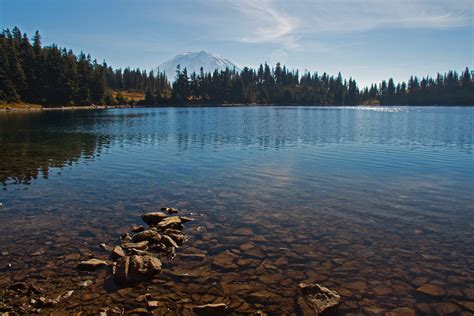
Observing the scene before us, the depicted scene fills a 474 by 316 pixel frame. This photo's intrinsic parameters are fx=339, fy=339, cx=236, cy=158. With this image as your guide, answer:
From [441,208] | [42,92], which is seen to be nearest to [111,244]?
[441,208]

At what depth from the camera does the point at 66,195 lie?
22.2m

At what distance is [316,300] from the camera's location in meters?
10.3

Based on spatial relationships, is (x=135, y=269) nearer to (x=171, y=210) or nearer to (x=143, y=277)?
(x=143, y=277)

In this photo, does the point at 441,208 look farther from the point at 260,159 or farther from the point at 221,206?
the point at 260,159

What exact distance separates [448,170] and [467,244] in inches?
747

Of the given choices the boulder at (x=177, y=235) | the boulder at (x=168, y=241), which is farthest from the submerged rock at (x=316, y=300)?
the boulder at (x=177, y=235)

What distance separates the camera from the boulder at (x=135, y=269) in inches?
456

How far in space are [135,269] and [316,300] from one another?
615cm

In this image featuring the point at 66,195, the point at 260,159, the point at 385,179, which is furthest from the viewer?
the point at 260,159

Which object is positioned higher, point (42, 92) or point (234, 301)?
point (42, 92)

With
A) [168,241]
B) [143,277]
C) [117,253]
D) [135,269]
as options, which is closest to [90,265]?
[117,253]

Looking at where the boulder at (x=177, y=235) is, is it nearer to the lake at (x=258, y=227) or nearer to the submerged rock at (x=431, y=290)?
the lake at (x=258, y=227)

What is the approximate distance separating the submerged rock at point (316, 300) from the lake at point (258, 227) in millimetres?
324

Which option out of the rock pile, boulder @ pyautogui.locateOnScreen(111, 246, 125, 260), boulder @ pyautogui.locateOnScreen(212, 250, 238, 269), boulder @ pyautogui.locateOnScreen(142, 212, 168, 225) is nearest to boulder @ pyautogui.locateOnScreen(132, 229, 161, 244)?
the rock pile
